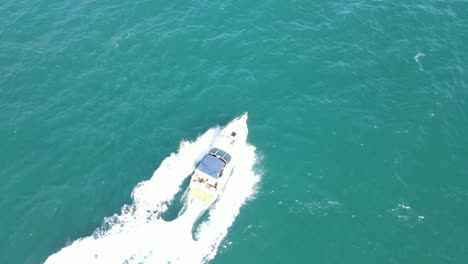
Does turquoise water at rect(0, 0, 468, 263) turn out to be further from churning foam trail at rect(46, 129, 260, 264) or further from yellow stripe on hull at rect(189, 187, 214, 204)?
yellow stripe on hull at rect(189, 187, 214, 204)

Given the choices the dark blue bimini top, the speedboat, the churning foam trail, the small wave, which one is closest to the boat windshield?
the speedboat

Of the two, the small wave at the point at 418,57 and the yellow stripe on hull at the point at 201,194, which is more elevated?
the small wave at the point at 418,57

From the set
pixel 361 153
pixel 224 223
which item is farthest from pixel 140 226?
pixel 361 153

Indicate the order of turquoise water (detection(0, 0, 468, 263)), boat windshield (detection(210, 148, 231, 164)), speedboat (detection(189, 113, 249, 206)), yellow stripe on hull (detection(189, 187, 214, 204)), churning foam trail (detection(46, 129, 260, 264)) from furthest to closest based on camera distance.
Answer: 1. boat windshield (detection(210, 148, 231, 164))
2. speedboat (detection(189, 113, 249, 206))
3. yellow stripe on hull (detection(189, 187, 214, 204))
4. turquoise water (detection(0, 0, 468, 263))
5. churning foam trail (detection(46, 129, 260, 264))

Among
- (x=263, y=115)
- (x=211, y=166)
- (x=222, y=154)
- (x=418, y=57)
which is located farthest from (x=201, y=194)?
(x=418, y=57)

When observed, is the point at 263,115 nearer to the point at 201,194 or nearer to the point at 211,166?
the point at 211,166

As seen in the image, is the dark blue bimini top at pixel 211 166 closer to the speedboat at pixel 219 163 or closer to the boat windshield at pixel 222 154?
the speedboat at pixel 219 163

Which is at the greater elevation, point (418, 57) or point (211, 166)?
point (418, 57)

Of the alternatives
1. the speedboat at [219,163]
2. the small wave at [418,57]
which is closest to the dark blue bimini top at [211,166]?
the speedboat at [219,163]
